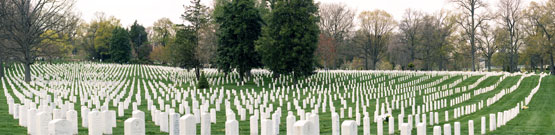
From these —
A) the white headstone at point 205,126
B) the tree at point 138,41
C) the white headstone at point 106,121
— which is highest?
the tree at point 138,41

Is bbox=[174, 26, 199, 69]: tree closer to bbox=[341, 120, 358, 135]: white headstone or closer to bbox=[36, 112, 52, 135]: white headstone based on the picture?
bbox=[36, 112, 52, 135]: white headstone

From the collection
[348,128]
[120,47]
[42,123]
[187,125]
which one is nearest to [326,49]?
[120,47]

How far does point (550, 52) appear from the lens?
51906 millimetres

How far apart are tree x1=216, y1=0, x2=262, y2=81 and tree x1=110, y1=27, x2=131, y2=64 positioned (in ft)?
181

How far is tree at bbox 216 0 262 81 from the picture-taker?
44000 millimetres

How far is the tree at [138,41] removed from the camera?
104 meters

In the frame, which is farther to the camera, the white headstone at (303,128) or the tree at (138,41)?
the tree at (138,41)

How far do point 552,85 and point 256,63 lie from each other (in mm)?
22997

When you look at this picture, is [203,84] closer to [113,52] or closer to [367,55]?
[367,55]

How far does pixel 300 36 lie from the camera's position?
131 ft

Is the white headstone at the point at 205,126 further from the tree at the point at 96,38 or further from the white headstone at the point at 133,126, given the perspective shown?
the tree at the point at 96,38

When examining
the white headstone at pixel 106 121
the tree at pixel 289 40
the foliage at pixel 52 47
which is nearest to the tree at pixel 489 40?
the tree at pixel 289 40

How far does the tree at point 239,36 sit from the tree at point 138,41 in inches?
2322

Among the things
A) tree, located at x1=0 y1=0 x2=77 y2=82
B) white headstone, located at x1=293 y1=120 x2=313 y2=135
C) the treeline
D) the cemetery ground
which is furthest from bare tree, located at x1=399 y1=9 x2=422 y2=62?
white headstone, located at x1=293 y1=120 x2=313 y2=135
